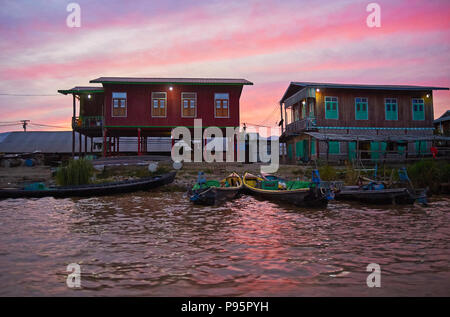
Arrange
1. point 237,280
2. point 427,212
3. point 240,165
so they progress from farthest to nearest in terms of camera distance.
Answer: point 240,165, point 427,212, point 237,280

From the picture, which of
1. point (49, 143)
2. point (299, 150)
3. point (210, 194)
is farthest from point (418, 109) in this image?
point (49, 143)

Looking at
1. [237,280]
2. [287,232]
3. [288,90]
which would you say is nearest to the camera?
[237,280]

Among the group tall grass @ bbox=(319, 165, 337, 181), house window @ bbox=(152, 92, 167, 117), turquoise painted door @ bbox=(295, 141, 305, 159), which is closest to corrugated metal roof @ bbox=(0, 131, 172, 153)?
house window @ bbox=(152, 92, 167, 117)

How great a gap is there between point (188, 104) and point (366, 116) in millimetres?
15998

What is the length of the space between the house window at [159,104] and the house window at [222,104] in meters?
4.21

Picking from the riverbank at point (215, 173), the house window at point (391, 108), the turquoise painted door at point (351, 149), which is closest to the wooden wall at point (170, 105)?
the riverbank at point (215, 173)

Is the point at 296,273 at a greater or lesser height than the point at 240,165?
lesser

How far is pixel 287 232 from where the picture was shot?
852 centimetres

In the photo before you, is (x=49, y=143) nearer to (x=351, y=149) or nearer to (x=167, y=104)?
(x=167, y=104)

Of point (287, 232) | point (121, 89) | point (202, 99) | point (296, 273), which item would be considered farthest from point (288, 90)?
point (296, 273)

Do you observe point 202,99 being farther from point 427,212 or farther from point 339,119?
point 427,212

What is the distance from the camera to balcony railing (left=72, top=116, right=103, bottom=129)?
26642 millimetres

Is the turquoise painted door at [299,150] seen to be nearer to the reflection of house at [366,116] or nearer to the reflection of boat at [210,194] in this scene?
the reflection of house at [366,116]
